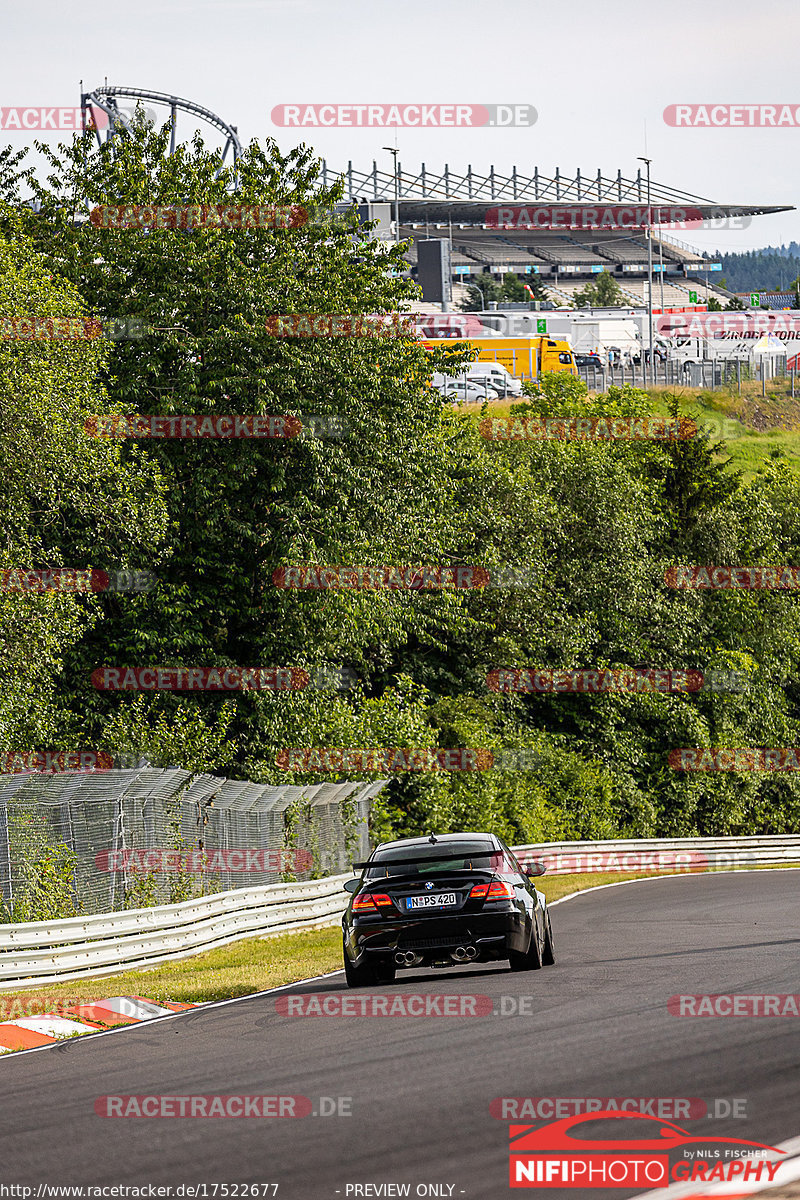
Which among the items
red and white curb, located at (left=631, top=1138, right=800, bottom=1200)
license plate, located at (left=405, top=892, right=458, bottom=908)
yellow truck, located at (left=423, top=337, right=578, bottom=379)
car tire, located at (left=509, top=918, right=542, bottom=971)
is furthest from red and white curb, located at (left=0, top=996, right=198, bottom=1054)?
yellow truck, located at (left=423, top=337, right=578, bottom=379)

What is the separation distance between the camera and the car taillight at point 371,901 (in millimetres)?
12641

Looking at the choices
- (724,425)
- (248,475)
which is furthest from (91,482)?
(724,425)

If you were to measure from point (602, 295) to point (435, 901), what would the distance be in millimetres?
137411

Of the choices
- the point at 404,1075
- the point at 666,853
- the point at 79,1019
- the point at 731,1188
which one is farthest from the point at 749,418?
the point at 731,1188

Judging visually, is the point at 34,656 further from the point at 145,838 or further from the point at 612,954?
the point at 612,954

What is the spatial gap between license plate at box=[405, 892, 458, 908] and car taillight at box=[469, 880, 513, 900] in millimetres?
162

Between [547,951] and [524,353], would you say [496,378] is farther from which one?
[547,951]

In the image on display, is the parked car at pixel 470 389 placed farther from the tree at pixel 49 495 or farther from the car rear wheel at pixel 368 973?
the car rear wheel at pixel 368 973

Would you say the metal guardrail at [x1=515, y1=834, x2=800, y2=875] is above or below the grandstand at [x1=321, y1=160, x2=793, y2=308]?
below

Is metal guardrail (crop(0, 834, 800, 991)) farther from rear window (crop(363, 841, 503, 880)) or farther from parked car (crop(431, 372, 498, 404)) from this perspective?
parked car (crop(431, 372, 498, 404))

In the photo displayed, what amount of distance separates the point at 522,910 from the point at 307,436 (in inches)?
704

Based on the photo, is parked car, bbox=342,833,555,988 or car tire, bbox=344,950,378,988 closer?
parked car, bbox=342,833,555,988

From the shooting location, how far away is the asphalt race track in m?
6.36

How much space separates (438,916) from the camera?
492 inches
